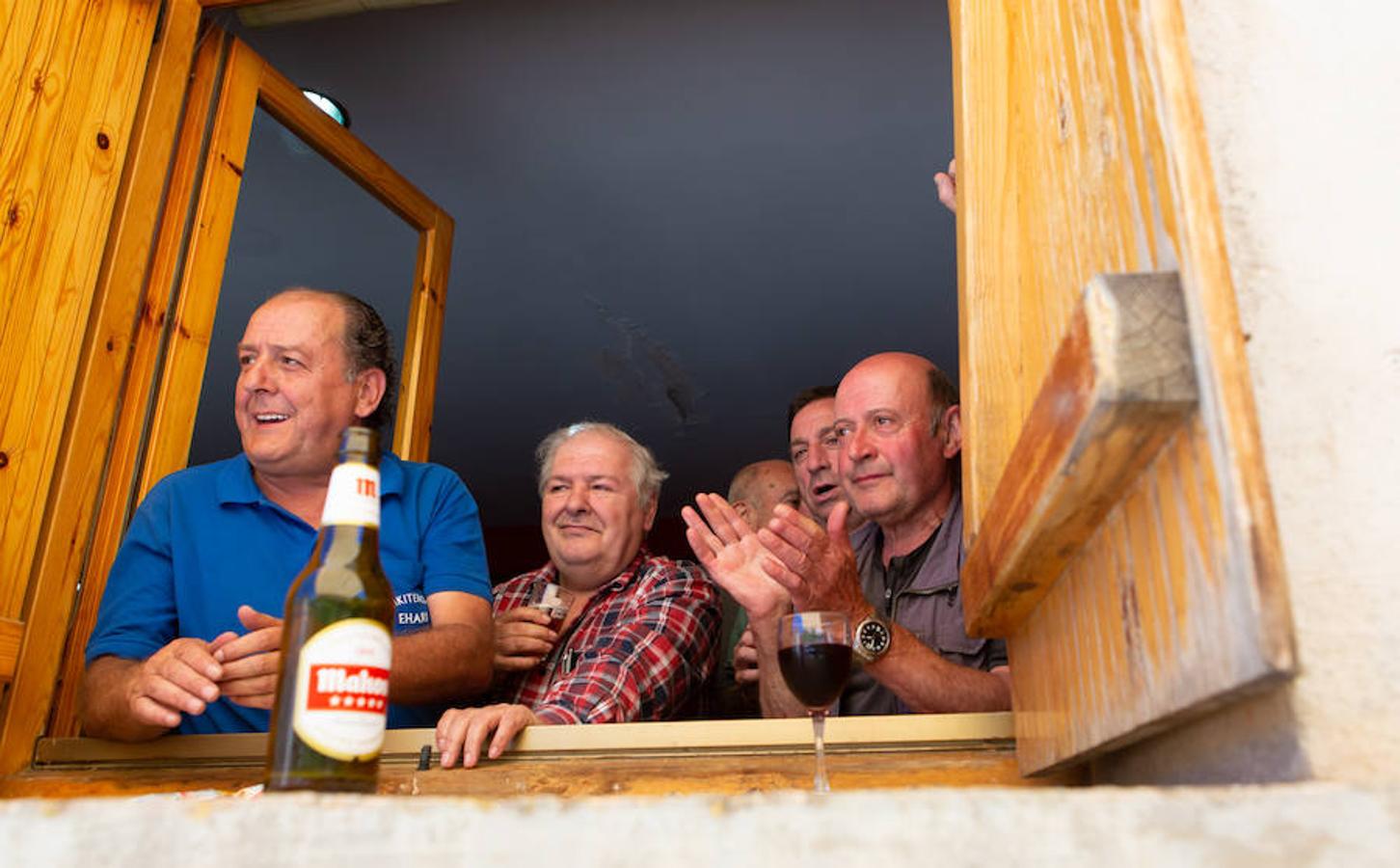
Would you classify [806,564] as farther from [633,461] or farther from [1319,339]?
[1319,339]

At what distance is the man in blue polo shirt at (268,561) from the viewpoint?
1370 mm

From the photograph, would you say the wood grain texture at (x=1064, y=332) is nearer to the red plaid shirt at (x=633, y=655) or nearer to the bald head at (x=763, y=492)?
the red plaid shirt at (x=633, y=655)

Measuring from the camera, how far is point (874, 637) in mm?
1538

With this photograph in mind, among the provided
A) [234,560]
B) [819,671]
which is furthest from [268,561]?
[819,671]

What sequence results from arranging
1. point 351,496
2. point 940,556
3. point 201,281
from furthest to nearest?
point 940,556, point 201,281, point 351,496

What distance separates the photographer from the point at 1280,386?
0.54 meters

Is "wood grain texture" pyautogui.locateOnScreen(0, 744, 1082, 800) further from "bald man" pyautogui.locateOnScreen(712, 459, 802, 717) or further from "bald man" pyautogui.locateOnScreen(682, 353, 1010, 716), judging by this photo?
"bald man" pyautogui.locateOnScreen(712, 459, 802, 717)

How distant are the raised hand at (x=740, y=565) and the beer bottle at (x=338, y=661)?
0.85 metres

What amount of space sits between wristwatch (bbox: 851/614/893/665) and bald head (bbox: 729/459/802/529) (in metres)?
1.38

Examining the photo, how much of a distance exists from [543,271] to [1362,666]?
3.20 metres

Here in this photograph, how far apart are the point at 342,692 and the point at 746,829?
39 centimetres

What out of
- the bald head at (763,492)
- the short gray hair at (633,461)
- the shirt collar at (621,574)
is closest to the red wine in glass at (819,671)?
the shirt collar at (621,574)

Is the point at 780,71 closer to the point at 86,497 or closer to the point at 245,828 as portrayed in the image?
the point at 86,497

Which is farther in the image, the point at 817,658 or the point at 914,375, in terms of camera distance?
the point at 914,375
